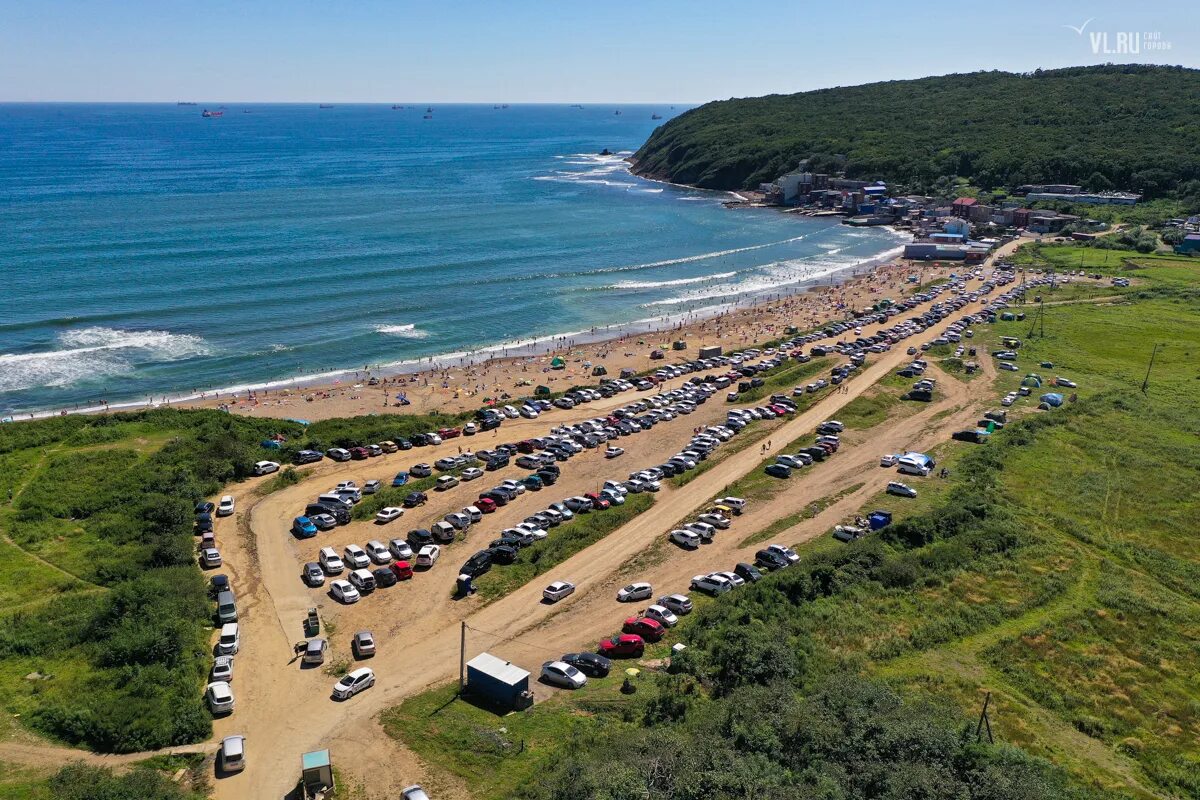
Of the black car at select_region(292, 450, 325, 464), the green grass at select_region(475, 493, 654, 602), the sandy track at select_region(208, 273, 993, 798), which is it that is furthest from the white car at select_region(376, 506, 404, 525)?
the black car at select_region(292, 450, 325, 464)

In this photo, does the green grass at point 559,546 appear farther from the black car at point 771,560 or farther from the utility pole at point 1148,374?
the utility pole at point 1148,374

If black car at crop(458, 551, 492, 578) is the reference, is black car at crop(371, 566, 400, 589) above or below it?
below

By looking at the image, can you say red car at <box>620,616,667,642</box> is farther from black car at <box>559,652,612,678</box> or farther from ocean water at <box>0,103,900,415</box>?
ocean water at <box>0,103,900,415</box>

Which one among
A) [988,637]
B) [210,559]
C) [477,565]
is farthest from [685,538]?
[210,559]

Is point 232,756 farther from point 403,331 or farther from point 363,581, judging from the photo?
point 403,331

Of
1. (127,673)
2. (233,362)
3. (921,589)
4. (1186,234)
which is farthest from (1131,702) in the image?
(1186,234)

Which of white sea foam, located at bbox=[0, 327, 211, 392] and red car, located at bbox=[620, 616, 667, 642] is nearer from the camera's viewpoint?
red car, located at bbox=[620, 616, 667, 642]
